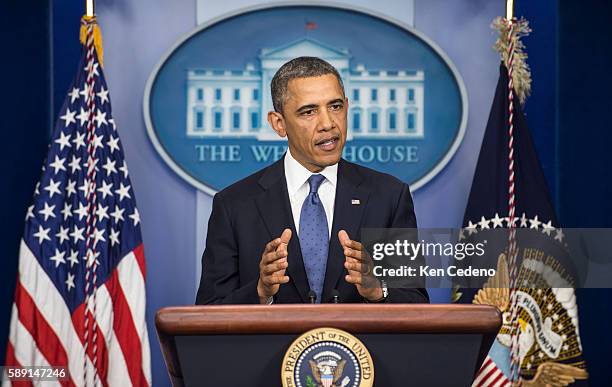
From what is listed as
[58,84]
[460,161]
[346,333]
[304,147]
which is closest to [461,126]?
[460,161]

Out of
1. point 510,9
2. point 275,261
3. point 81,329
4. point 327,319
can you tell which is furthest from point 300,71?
point 81,329

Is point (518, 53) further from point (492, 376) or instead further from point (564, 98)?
point (492, 376)

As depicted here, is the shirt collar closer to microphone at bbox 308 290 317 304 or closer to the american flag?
microphone at bbox 308 290 317 304

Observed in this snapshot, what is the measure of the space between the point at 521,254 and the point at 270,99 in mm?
1277

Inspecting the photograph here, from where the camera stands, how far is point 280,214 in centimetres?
258

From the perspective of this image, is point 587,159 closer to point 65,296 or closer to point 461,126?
point 461,126

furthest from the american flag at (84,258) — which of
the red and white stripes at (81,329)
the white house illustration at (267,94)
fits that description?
the white house illustration at (267,94)

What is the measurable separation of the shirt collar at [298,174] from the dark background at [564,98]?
1607 mm

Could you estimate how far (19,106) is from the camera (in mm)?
3754

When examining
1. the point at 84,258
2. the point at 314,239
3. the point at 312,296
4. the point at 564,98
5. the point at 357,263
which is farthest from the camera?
the point at 564,98

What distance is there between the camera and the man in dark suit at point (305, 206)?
8.16ft

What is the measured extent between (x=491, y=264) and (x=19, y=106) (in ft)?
6.90

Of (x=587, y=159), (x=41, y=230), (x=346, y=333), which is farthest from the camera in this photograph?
(x=587, y=159)

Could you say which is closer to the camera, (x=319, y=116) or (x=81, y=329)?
(x=319, y=116)
